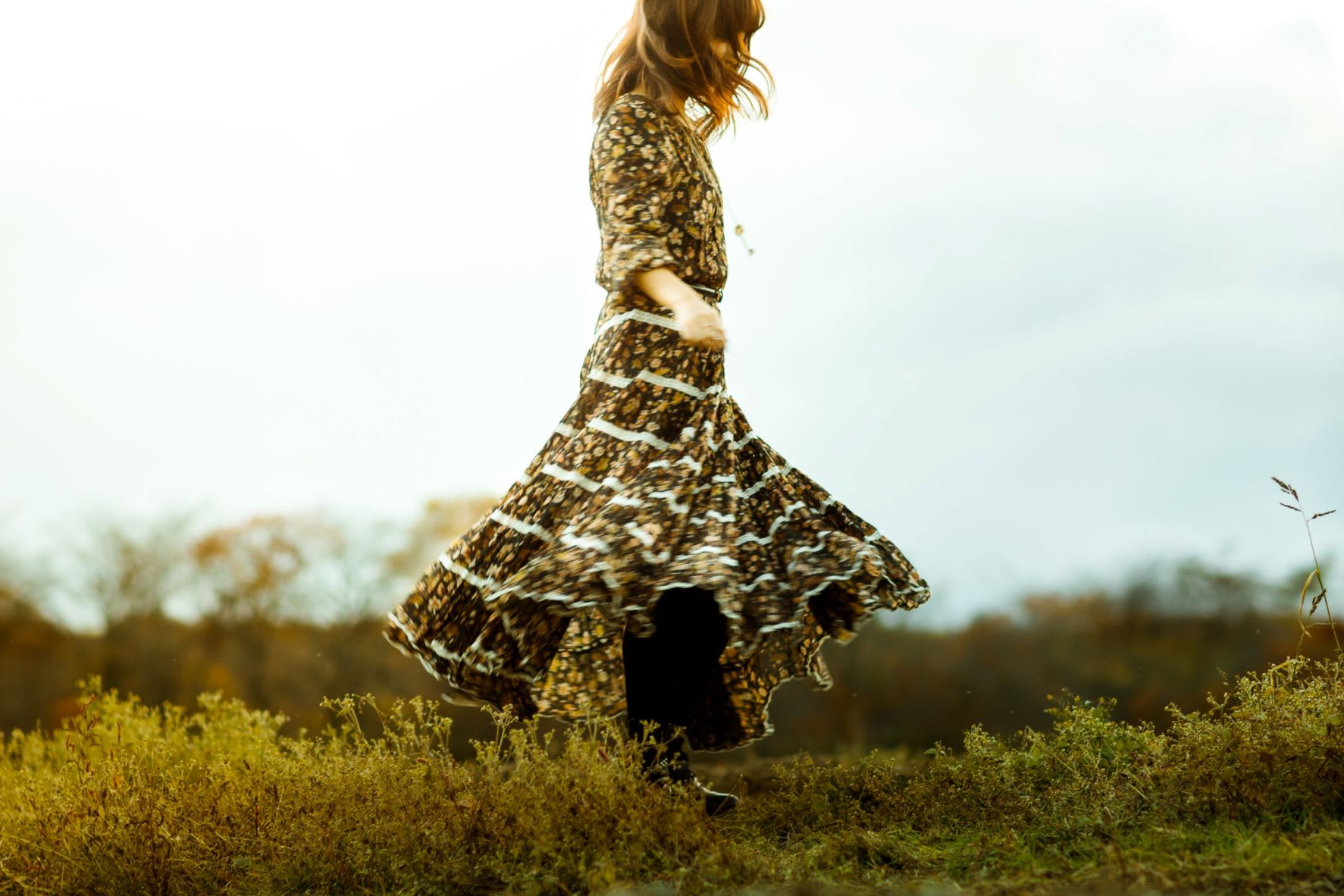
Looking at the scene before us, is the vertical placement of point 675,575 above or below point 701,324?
below

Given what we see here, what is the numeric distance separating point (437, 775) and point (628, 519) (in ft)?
2.66

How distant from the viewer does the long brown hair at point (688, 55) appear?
275cm

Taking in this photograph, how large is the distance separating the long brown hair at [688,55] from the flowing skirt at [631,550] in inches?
22.0

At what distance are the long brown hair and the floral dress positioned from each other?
0.11 meters

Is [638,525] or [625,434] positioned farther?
[625,434]

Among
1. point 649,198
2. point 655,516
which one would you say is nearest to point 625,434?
point 655,516

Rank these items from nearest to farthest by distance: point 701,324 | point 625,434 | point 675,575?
point 675,575 → point 701,324 → point 625,434

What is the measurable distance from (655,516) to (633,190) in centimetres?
81

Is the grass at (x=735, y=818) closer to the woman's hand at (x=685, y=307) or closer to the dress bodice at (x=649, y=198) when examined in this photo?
the woman's hand at (x=685, y=307)

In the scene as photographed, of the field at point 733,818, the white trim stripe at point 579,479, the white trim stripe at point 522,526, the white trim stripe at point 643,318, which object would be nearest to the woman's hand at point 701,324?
the white trim stripe at point 643,318

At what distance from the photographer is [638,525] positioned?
7.70ft

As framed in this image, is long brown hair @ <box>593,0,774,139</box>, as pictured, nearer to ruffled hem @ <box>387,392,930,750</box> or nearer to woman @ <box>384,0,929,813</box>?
woman @ <box>384,0,929,813</box>

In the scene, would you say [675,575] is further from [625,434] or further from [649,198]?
[649,198]

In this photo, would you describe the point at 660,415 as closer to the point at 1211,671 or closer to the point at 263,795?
the point at 263,795
